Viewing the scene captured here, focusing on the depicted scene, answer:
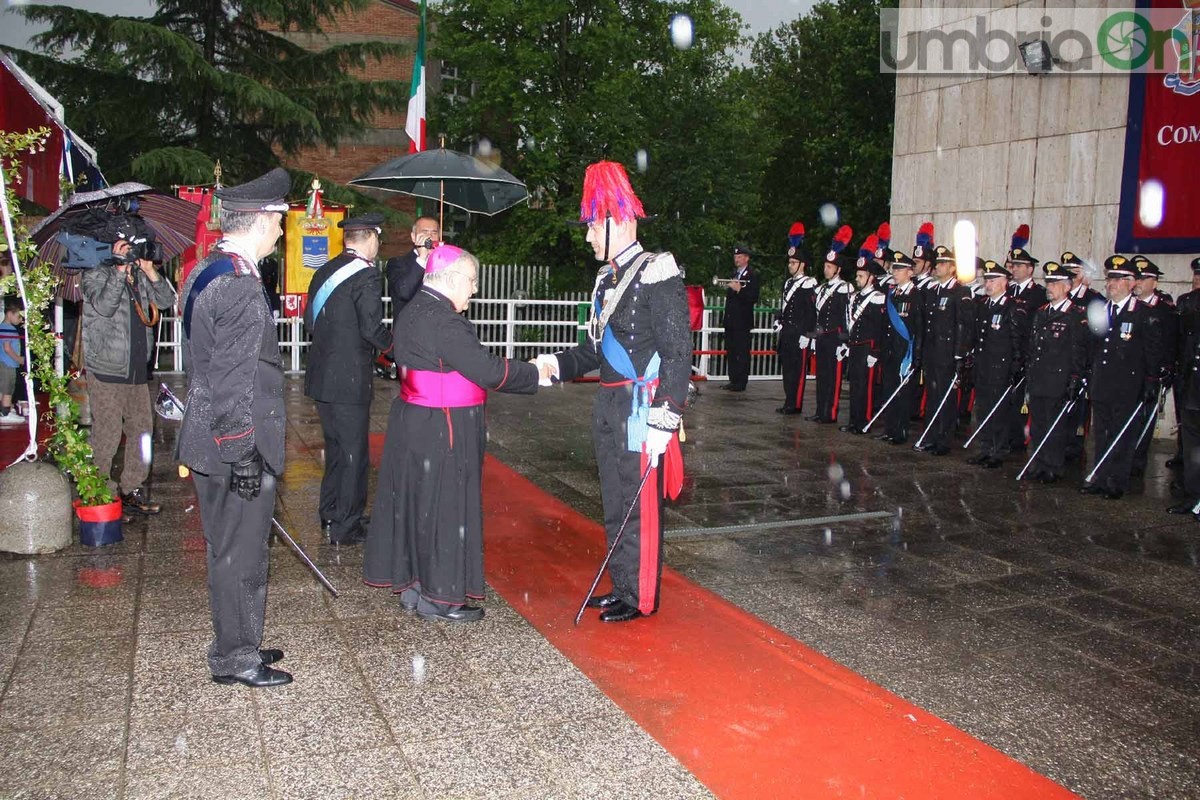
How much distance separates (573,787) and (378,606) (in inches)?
77.3

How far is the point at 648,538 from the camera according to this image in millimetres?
4695

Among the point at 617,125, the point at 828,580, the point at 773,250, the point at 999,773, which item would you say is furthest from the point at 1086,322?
the point at 773,250

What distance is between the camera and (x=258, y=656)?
3.92m

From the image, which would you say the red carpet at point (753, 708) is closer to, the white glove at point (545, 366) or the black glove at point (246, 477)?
the white glove at point (545, 366)

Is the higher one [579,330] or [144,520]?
[579,330]

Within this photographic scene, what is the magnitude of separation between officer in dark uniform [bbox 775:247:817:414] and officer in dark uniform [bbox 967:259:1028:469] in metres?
2.94

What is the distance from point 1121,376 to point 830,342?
12.8ft

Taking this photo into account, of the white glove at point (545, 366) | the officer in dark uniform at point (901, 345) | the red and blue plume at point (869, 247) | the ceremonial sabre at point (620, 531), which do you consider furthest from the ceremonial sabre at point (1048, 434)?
the white glove at point (545, 366)

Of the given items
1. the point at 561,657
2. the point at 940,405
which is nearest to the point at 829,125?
the point at 940,405

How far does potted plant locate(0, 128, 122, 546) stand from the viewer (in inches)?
224

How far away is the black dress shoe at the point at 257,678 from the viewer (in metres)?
3.87

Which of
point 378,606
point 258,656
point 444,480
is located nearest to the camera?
point 258,656

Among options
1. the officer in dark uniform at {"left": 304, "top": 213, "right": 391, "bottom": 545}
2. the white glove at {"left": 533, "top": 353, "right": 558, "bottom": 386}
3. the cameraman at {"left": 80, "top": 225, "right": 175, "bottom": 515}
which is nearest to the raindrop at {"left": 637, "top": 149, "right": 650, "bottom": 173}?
the cameraman at {"left": 80, "top": 225, "right": 175, "bottom": 515}

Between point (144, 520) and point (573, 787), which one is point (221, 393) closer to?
point (573, 787)
